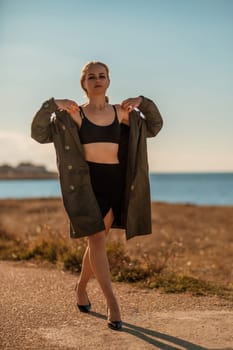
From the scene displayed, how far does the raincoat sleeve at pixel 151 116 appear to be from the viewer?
15.9ft

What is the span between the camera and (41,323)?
4.76 meters

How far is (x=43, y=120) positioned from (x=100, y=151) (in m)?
0.50

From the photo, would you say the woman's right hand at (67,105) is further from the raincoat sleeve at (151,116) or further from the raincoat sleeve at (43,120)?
the raincoat sleeve at (151,116)

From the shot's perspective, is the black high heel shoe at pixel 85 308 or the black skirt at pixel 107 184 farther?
the black high heel shoe at pixel 85 308

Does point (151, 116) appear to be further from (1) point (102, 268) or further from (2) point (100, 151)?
(1) point (102, 268)

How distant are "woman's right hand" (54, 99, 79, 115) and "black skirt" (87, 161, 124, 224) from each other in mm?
425

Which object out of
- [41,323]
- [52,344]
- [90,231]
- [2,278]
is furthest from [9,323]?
[2,278]

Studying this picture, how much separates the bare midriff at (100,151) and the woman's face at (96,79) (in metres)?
0.42

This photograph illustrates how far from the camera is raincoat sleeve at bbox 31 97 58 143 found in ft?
15.0

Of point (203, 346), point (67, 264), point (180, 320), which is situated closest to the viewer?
point (203, 346)

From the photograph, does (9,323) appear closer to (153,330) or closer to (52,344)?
(52,344)

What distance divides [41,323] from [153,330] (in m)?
0.92

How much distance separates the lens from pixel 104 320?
4816mm

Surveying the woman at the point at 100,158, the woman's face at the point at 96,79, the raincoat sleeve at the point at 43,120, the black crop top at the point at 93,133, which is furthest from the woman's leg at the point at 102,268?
the woman's face at the point at 96,79
